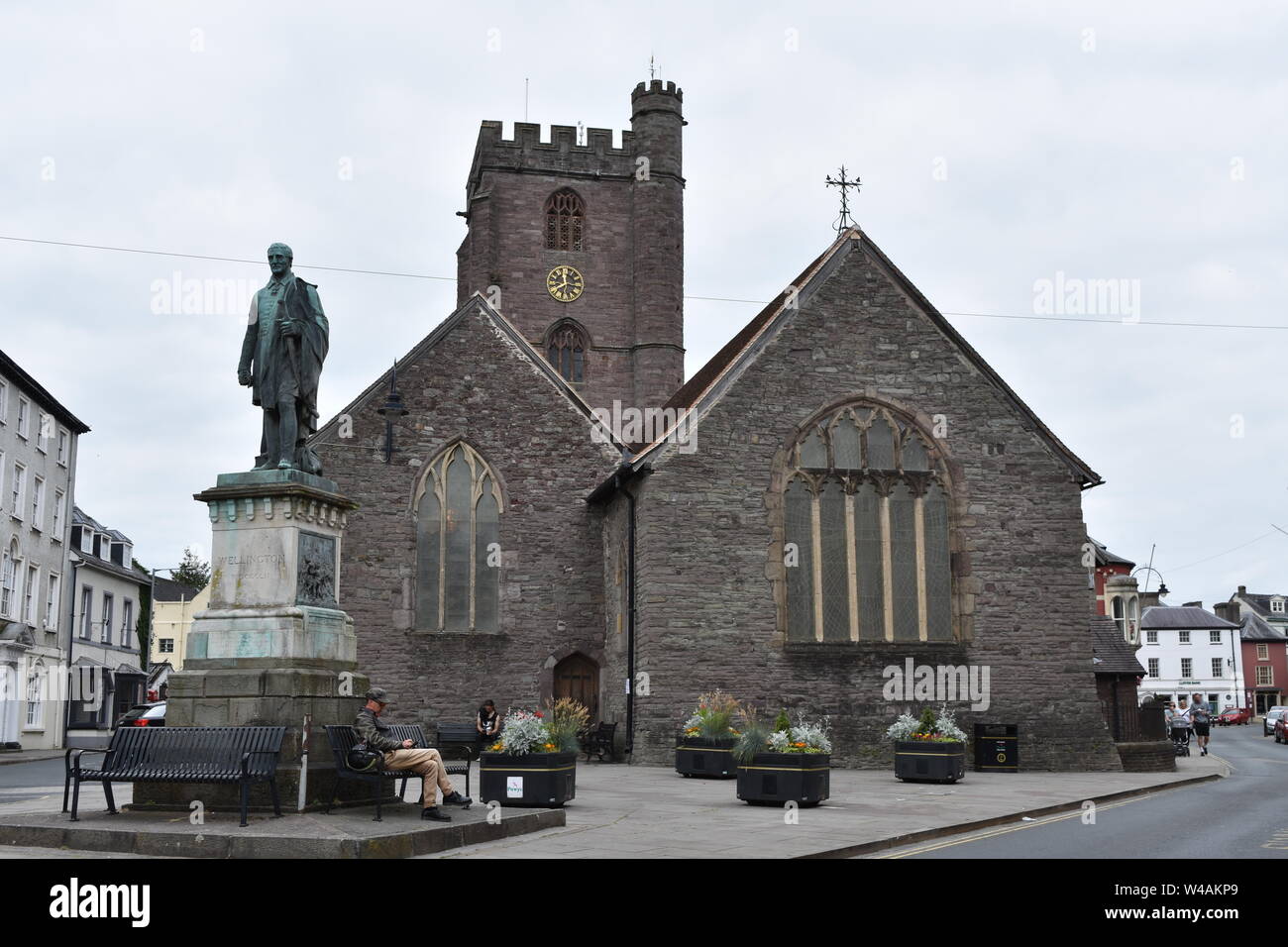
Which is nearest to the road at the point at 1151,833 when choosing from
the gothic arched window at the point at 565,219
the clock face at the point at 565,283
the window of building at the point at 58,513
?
the clock face at the point at 565,283

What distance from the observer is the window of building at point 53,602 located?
4200 centimetres

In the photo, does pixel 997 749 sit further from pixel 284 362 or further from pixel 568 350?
pixel 568 350

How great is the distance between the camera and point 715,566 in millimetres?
24469

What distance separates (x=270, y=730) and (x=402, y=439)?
16323mm

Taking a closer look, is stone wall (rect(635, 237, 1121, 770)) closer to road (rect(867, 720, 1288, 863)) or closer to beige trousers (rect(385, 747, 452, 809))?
road (rect(867, 720, 1288, 863))

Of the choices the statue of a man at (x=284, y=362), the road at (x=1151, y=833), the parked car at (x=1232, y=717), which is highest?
the statue of a man at (x=284, y=362)

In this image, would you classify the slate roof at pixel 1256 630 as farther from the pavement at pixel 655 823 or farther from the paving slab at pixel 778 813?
the pavement at pixel 655 823

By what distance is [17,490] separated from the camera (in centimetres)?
3906

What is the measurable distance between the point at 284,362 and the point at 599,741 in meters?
14.4

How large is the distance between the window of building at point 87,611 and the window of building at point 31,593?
5928 millimetres

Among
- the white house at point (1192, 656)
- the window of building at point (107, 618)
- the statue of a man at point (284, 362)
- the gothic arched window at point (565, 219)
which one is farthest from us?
the white house at point (1192, 656)

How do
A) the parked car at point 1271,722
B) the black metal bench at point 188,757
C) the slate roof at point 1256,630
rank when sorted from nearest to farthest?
the black metal bench at point 188,757
the parked car at point 1271,722
the slate roof at point 1256,630
